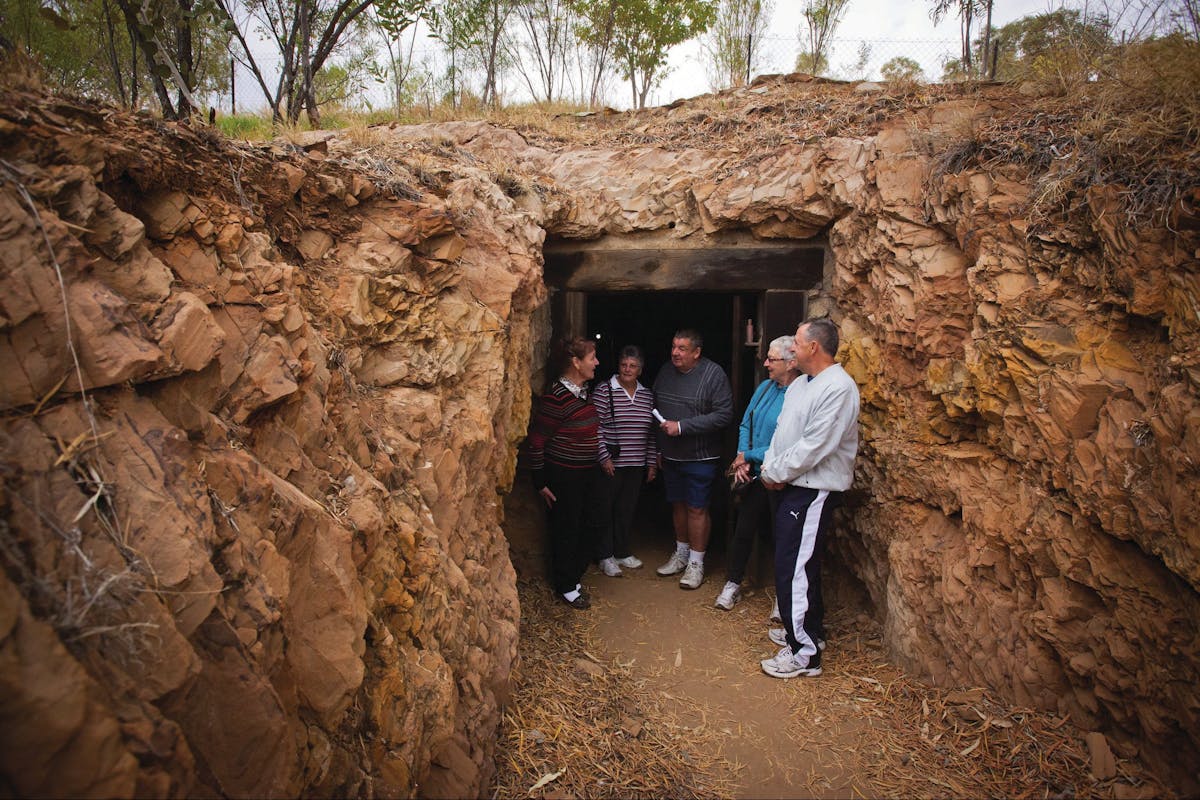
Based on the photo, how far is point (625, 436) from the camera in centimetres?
544

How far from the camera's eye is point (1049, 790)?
3.03m

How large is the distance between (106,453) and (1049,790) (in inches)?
156

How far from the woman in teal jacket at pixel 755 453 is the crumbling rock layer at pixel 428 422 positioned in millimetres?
599

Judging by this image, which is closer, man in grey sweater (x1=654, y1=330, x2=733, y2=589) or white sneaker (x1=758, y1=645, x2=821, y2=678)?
white sneaker (x1=758, y1=645, x2=821, y2=678)

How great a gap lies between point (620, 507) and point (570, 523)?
921 millimetres

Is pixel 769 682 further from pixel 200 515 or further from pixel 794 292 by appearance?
pixel 200 515

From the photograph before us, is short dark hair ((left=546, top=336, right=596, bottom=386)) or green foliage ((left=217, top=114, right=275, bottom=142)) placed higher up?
green foliage ((left=217, top=114, right=275, bottom=142))

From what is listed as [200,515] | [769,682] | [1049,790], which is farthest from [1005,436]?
[200,515]

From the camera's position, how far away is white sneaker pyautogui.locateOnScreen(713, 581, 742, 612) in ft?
16.4

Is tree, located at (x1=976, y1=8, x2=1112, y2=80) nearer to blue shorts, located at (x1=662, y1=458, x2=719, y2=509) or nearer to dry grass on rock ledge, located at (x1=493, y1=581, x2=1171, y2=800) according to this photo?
blue shorts, located at (x1=662, y1=458, x2=719, y2=509)

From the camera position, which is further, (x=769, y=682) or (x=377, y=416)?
(x=769, y=682)

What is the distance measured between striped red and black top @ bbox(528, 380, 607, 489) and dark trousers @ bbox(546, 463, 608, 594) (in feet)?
0.27

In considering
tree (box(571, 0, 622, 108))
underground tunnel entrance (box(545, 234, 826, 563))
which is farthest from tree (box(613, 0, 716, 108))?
underground tunnel entrance (box(545, 234, 826, 563))

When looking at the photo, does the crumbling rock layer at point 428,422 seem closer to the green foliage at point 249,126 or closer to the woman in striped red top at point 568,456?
the woman in striped red top at point 568,456
